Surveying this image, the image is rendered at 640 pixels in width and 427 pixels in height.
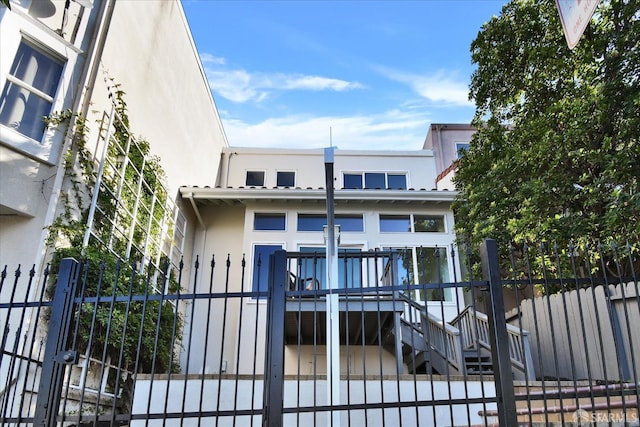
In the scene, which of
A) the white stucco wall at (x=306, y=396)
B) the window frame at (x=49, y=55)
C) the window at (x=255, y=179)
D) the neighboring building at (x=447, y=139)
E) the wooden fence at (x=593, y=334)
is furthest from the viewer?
the neighboring building at (x=447, y=139)

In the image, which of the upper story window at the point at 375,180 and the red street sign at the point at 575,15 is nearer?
the red street sign at the point at 575,15

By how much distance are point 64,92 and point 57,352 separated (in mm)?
5051

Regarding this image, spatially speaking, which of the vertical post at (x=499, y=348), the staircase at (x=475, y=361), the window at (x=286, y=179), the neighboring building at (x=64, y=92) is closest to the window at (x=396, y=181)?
the window at (x=286, y=179)

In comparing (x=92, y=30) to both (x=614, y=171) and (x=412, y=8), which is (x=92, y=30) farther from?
(x=614, y=171)

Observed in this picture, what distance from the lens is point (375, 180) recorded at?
14.1 meters

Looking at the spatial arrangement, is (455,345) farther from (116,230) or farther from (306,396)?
(116,230)

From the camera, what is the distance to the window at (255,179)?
13945 mm

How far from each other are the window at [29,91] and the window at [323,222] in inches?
255

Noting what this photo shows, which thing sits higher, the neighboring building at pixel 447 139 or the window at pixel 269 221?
the neighboring building at pixel 447 139

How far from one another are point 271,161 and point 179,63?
4.30 meters

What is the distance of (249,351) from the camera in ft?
31.9

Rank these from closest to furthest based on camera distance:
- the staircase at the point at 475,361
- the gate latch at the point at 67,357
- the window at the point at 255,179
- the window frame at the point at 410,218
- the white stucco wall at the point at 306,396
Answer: the gate latch at the point at 67,357 → the white stucco wall at the point at 306,396 → the staircase at the point at 475,361 → the window frame at the point at 410,218 → the window at the point at 255,179

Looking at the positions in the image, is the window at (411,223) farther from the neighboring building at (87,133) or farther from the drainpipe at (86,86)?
the drainpipe at (86,86)

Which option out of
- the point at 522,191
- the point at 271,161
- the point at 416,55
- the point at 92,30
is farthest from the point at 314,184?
the point at 92,30
